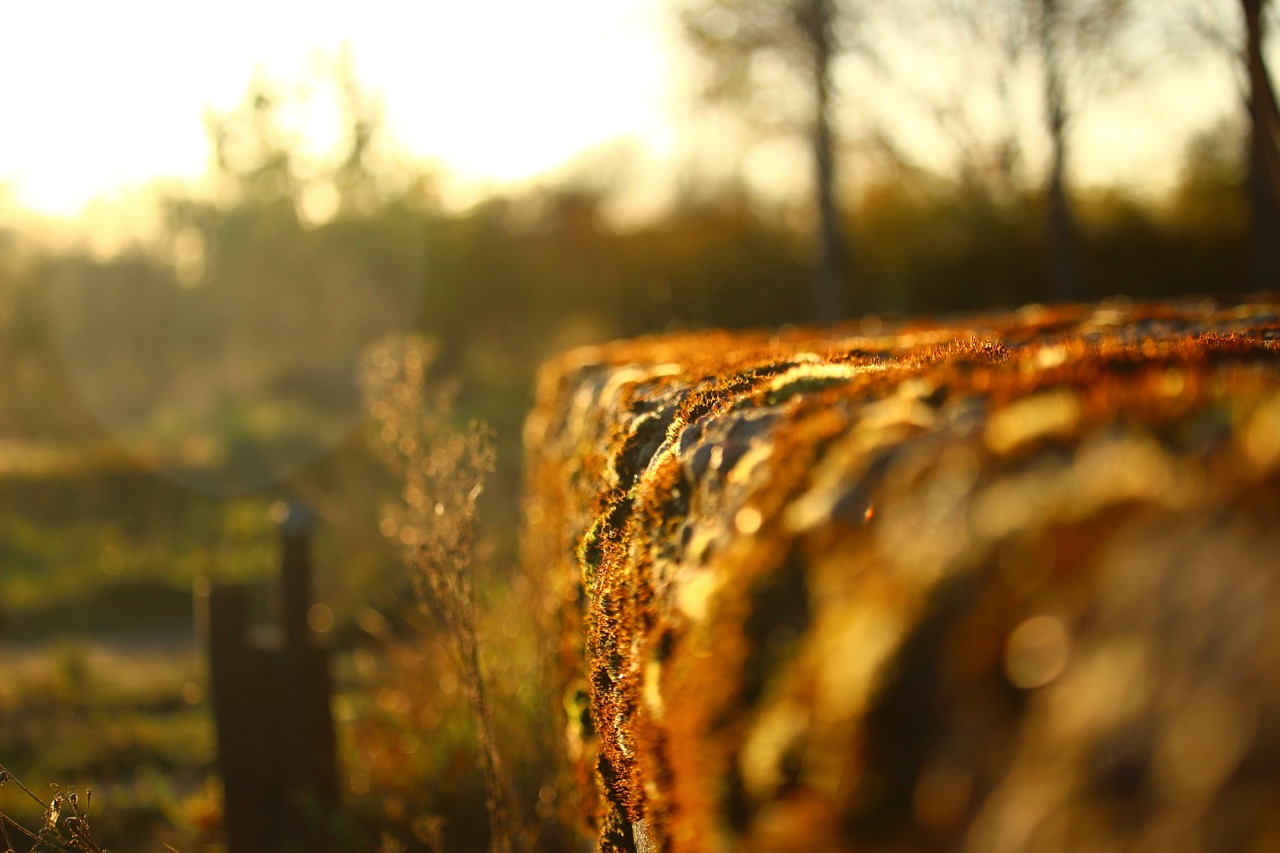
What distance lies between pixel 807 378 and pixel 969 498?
583 millimetres

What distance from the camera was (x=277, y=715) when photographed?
3447 mm

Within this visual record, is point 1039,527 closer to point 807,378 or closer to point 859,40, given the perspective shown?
point 807,378

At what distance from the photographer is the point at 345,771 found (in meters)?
3.85

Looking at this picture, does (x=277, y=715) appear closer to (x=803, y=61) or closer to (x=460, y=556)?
(x=460, y=556)

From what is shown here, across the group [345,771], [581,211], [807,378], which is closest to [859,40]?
[581,211]

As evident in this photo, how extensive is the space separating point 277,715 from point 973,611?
3.35 metres

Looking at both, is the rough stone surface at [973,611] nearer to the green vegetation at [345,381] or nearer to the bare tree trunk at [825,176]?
the green vegetation at [345,381]

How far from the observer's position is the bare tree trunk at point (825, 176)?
1016 centimetres

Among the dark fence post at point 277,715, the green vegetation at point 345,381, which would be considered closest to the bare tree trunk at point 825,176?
the green vegetation at point 345,381

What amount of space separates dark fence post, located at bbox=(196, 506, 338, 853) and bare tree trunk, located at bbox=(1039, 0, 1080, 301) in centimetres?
819

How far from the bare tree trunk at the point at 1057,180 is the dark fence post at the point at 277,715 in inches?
323

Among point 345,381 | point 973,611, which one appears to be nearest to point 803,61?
point 345,381

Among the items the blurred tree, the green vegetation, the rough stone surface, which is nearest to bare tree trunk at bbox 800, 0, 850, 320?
the blurred tree

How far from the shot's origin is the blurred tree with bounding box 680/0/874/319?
10172 mm
